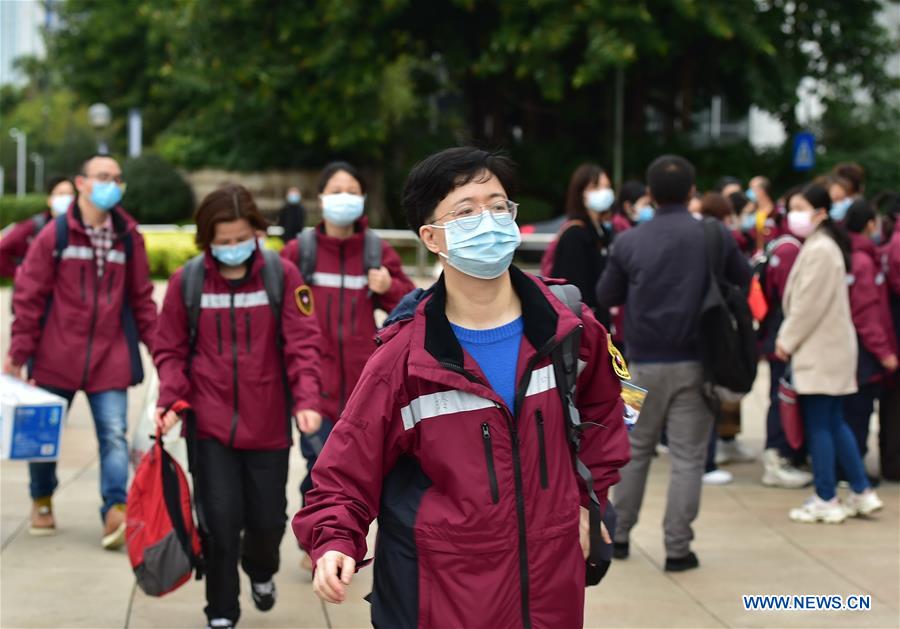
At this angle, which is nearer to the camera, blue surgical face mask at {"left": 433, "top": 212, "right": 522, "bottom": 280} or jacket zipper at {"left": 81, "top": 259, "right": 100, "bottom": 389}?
blue surgical face mask at {"left": 433, "top": 212, "right": 522, "bottom": 280}

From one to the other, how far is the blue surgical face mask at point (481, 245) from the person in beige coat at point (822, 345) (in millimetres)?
4331

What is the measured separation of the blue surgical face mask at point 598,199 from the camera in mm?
7816

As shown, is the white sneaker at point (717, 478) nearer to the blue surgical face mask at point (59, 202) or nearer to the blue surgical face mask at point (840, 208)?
the blue surgical face mask at point (840, 208)

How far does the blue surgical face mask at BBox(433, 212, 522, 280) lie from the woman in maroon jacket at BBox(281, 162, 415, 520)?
10.3 feet

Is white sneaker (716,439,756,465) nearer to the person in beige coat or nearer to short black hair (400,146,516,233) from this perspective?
the person in beige coat

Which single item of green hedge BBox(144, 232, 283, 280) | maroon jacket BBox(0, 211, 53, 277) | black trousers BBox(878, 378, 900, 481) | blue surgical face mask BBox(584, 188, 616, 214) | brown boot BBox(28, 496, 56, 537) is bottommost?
brown boot BBox(28, 496, 56, 537)

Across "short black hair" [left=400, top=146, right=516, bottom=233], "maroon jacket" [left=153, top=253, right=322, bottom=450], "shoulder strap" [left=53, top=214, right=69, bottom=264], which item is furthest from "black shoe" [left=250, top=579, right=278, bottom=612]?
"short black hair" [left=400, top=146, right=516, bottom=233]

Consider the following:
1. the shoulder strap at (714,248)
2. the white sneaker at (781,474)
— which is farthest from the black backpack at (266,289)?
the white sneaker at (781,474)

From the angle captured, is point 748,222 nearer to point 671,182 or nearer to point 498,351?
Result: point 671,182

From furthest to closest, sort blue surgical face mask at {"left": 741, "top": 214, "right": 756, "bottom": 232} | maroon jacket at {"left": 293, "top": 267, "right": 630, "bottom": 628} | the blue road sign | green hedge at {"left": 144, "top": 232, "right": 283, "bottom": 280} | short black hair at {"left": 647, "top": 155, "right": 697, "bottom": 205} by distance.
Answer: green hedge at {"left": 144, "top": 232, "right": 283, "bottom": 280} < the blue road sign < blue surgical face mask at {"left": 741, "top": 214, "right": 756, "bottom": 232} < short black hair at {"left": 647, "top": 155, "right": 697, "bottom": 205} < maroon jacket at {"left": 293, "top": 267, "right": 630, "bottom": 628}

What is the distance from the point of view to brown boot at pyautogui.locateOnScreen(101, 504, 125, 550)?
22.6 feet

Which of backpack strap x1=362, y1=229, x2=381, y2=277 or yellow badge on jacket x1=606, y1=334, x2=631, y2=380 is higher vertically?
backpack strap x1=362, y1=229, x2=381, y2=277

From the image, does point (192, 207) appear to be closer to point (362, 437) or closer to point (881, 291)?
point (881, 291)

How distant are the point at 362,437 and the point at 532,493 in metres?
0.43
